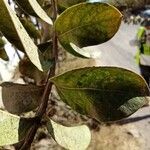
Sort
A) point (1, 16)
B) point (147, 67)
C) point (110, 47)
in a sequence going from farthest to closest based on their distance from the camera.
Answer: point (110, 47), point (147, 67), point (1, 16)

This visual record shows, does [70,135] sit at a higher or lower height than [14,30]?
lower

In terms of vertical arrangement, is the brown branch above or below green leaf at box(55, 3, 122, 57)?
below

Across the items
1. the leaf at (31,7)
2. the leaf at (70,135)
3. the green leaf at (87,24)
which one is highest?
the leaf at (31,7)

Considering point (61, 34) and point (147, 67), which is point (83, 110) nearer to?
point (61, 34)

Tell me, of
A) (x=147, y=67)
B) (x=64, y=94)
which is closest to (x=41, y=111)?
(x=64, y=94)

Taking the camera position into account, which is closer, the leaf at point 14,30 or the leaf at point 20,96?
A: the leaf at point 14,30
